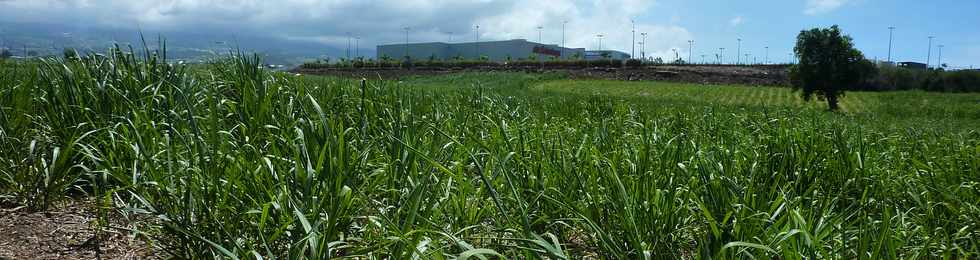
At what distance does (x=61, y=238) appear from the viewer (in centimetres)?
237

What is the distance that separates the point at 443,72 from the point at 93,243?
234ft

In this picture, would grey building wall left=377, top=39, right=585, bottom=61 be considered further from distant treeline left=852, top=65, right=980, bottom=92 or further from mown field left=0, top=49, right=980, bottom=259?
mown field left=0, top=49, right=980, bottom=259

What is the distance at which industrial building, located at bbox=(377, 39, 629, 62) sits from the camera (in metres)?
125

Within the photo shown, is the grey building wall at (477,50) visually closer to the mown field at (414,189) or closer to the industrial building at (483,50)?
the industrial building at (483,50)

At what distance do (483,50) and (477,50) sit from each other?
139cm

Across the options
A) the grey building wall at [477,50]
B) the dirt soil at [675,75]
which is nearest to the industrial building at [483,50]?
the grey building wall at [477,50]

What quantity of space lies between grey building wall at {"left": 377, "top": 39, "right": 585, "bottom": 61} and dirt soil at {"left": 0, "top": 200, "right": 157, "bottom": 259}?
4727 inches

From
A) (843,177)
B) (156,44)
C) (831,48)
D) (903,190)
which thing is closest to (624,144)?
(843,177)

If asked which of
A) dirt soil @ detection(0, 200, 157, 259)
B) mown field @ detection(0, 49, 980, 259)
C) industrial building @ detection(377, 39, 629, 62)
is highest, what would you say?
industrial building @ detection(377, 39, 629, 62)

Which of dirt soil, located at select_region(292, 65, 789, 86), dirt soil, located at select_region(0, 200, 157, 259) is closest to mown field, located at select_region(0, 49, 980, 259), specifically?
dirt soil, located at select_region(0, 200, 157, 259)

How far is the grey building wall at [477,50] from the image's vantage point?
126m

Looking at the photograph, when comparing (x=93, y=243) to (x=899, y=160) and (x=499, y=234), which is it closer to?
(x=499, y=234)

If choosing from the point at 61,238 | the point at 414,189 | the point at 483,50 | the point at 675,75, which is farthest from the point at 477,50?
the point at 414,189

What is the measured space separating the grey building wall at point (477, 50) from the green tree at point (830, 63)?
274 feet
